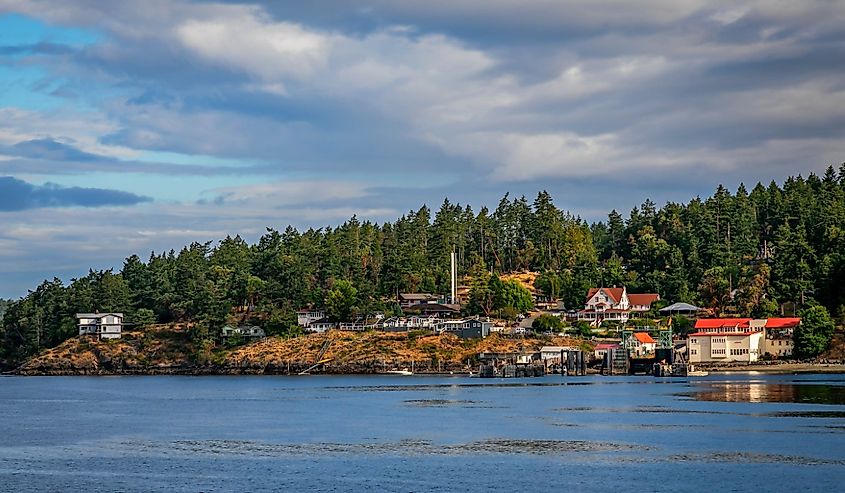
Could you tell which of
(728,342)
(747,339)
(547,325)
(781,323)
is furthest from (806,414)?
(547,325)

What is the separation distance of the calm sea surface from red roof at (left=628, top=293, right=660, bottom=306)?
58.0 m

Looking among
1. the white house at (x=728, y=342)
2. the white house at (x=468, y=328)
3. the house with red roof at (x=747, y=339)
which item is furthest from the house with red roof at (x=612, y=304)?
the white house at (x=468, y=328)

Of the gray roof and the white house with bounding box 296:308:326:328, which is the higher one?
the gray roof

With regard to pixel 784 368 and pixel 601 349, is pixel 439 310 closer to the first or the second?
pixel 601 349

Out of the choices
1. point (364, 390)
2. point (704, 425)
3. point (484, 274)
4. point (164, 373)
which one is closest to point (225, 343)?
point (164, 373)

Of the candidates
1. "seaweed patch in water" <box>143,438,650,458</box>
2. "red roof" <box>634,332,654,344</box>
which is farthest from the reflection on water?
"seaweed patch in water" <box>143,438,650,458</box>

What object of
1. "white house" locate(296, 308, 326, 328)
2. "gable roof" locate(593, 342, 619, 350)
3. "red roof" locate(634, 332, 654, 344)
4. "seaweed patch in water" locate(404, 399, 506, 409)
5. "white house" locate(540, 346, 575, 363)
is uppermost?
"white house" locate(296, 308, 326, 328)

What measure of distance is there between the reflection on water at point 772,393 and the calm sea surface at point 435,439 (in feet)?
0.93

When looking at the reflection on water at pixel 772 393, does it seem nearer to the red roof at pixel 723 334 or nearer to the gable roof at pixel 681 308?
the red roof at pixel 723 334

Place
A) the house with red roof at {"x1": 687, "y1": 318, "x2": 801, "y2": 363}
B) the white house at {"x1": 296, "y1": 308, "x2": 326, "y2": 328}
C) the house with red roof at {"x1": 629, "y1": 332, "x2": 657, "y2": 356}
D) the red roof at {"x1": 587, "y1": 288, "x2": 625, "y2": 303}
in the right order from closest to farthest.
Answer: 1. the house with red roof at {"x1": 687, "y1": 318, "x2": 801, "y2": 363}
2. the house with red roof at {"x1": 629, "y1": 332, "x2": 657, "y2": 356}
3. the red roof at {"x1": 587, "y1": 288, "x2": 625, "y2": 303}
4. the white house at {"x1": 296, "y1": 308, "x2": 326, "y2": 328}

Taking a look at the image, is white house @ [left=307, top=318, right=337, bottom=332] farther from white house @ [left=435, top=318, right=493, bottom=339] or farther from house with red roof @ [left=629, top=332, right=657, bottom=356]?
house with red roof @ [left=629, top=332, right=657, bottom=356]

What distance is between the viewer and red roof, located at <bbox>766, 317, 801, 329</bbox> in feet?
509

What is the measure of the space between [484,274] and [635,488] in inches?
5512

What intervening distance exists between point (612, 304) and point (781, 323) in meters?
33.0
